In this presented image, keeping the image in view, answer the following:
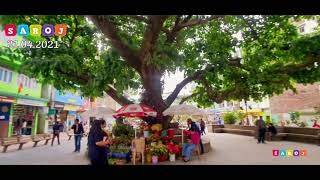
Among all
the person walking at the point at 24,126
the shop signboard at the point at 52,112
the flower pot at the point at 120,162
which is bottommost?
the flower pot at the point at 120,162

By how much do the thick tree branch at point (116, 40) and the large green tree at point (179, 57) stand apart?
0.11 ft

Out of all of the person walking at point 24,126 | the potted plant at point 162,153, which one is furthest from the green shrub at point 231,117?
the potted plant at point 162,153

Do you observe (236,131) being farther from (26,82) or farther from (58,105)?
(26,82)

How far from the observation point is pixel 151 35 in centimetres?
916

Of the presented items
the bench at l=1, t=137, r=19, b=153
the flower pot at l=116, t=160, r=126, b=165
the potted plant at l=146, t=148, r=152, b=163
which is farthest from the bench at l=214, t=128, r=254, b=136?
the bench at l=1, t=137, r=19, b=153

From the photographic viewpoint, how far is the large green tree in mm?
9891

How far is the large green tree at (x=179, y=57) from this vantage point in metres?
9.89

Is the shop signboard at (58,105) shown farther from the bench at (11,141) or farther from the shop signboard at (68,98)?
the bench at (11,141)

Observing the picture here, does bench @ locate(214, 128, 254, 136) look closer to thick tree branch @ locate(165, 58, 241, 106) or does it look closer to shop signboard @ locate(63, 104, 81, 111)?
thick tree branch @ locate(165, 58, 241, 106)

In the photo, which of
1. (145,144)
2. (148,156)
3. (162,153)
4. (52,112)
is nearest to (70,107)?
(52,112)

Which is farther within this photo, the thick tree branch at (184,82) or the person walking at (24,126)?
the person walking at (24,126)

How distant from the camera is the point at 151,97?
13.6 metres
